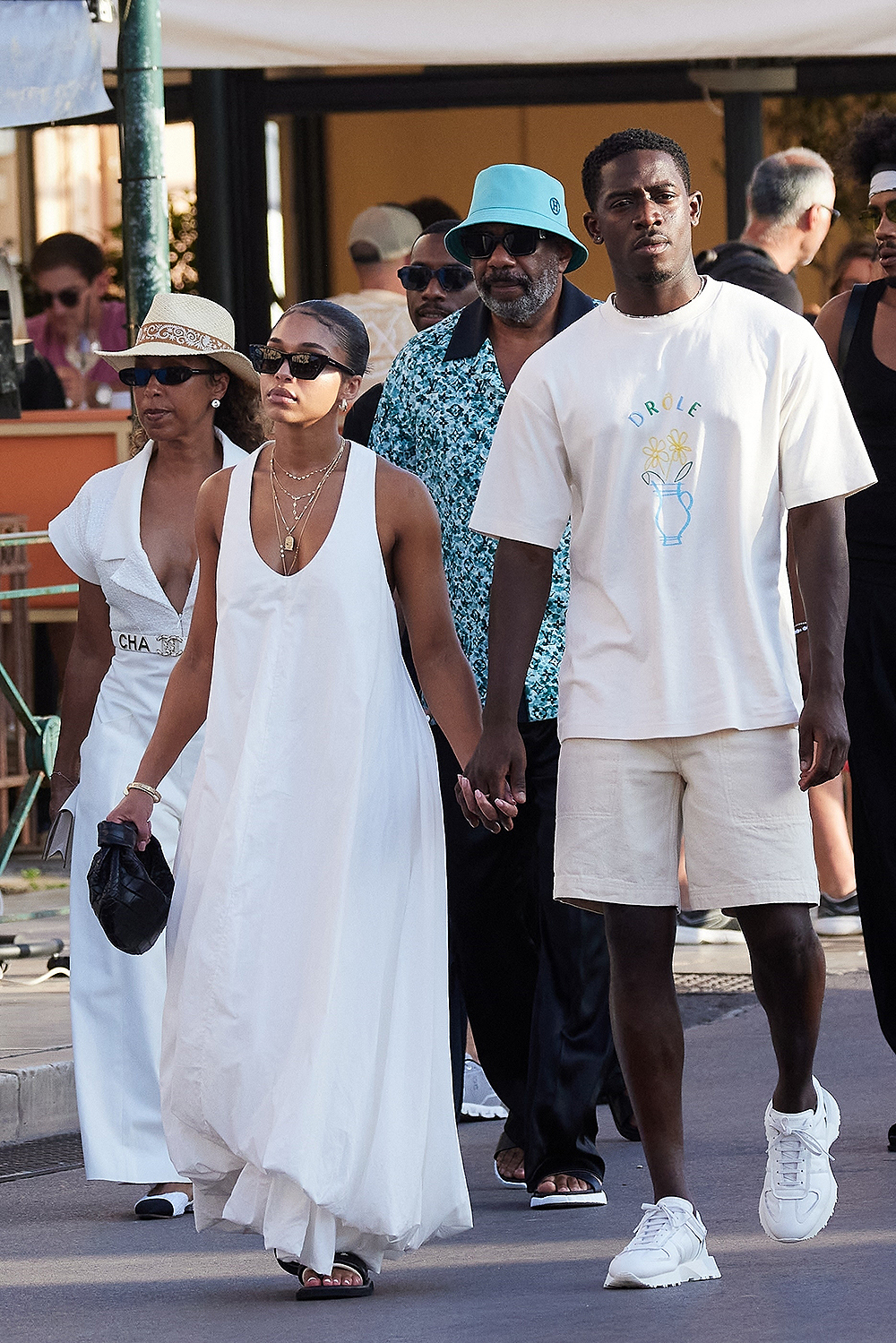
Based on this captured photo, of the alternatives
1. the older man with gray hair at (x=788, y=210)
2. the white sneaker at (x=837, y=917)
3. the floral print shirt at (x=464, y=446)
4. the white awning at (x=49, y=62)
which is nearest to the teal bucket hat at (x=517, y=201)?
the floral print shirt at (x=464, y=446)

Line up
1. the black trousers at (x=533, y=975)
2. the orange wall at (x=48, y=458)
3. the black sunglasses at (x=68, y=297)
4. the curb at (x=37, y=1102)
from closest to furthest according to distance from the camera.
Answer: the black trousers at (x=533, y=975) < the curb at (x=37, y=1102) < the orange wall at (x=48, y=458) < the black sunglasses at (x=68, y=297)

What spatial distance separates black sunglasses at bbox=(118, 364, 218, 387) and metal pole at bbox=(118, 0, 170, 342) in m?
1.56

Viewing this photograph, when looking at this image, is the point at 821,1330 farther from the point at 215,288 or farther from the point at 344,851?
the point at 215,288

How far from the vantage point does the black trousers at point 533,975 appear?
5539 mm

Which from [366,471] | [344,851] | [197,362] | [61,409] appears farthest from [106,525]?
[61,409]

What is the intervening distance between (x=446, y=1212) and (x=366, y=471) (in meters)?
1.48

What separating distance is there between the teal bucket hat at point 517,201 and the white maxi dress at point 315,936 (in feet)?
3.58

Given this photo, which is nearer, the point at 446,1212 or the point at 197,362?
the point at 446,1212

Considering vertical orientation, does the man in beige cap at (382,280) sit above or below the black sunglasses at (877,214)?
above

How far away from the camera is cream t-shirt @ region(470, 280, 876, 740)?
4633 millimetres

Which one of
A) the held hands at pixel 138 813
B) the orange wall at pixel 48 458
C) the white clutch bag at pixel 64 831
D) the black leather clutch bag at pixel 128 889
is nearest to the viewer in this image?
the black leather clutch bag at pixel 128 889

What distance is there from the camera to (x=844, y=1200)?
5273 mm

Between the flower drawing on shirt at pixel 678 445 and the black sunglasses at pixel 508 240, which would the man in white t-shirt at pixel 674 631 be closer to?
the flower drawing on shirt at pixel 678 445

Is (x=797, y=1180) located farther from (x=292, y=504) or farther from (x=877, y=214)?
(x=877, y=214)
